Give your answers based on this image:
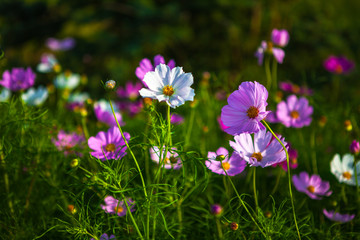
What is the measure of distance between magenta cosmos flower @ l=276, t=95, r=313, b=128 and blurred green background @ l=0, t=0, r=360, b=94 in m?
1.28

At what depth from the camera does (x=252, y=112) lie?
24.9 inches

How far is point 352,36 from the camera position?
8.27ft

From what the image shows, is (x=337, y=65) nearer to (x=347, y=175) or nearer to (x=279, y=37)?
(x=279, y=37)

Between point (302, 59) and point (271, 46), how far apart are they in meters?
1.77

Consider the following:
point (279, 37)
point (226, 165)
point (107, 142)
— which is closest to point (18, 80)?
point (107, 142)

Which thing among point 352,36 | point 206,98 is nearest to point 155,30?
point 206,98

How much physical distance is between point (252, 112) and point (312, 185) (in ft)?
1.43

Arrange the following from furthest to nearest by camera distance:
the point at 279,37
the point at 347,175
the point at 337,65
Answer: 1. the point at 337,65
2. the point at 279,37
3. the point at 347,175

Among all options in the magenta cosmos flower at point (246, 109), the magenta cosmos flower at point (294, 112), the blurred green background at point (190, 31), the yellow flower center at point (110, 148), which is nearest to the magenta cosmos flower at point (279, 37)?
the magenta cosmos flower at point (294, 112)

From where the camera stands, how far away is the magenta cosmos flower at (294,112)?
1027 mm

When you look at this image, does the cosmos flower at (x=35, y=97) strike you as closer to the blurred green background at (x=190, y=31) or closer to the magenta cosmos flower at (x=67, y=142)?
the magenta cosmos flower at (x=67, y=142)

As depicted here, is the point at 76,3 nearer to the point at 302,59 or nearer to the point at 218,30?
the point at 218,30

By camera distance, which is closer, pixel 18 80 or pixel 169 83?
pixel 169 83

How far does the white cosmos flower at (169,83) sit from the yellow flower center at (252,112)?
12cm
